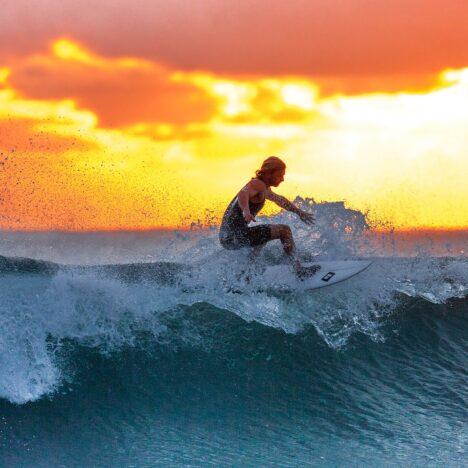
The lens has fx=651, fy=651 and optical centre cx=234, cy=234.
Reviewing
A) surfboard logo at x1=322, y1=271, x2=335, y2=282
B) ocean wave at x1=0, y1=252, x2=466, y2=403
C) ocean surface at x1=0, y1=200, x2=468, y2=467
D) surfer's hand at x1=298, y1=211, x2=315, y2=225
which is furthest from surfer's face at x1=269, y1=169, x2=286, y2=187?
surfboard logo at x1=322, y1=271, x2=335, y2=282

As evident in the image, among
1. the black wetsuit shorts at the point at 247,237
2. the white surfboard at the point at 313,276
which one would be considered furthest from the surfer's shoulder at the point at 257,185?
the white surfboard at the point at 313,276

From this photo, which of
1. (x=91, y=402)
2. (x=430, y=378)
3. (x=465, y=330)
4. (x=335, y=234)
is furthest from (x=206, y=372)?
(x=465, y=330)

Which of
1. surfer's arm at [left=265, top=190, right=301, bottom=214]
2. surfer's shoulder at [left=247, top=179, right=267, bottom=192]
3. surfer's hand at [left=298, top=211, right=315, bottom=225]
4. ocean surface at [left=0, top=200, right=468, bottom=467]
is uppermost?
surfer's shoulder at [left=247, top=179, right=267, bottom=192]

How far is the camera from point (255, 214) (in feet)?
25.1

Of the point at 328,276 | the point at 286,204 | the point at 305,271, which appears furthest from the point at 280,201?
the point at 328,276

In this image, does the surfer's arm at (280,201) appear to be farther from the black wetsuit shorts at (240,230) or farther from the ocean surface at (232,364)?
the ocean surface at (232,364)

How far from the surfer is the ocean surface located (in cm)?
34

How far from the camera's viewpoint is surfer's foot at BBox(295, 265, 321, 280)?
803 cm

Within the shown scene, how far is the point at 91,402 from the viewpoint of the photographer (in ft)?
20.3

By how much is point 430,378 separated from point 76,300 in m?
4.14

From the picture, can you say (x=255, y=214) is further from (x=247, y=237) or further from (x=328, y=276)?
(x=328, y=276)

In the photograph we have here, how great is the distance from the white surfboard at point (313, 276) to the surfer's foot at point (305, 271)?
4 cm

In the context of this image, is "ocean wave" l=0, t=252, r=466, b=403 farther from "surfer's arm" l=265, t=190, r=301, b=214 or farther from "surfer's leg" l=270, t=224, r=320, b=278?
"surfer's arm" l=265, t=190, r=301, b=214

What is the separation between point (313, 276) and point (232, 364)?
1.63m
